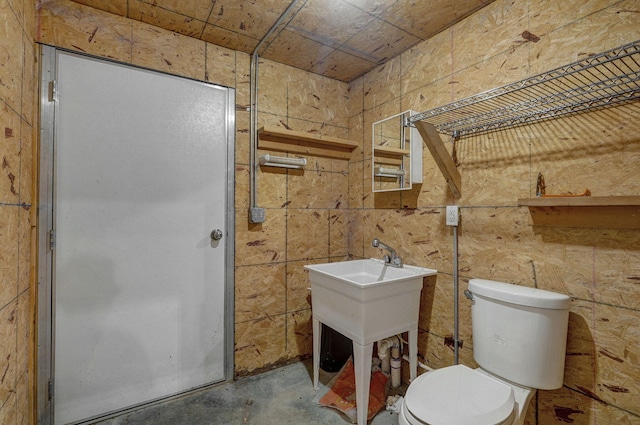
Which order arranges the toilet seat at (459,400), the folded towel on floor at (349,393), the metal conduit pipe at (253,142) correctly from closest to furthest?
1. the toilet seat at (459,400)
2. the folded towel on floor at (349,393)
3. the metal conduit pipe at (253,142)

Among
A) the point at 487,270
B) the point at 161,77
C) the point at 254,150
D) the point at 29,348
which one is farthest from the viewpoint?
the point at 254,150

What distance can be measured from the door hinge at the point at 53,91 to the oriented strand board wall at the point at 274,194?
323 mm

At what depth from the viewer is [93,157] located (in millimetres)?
1684

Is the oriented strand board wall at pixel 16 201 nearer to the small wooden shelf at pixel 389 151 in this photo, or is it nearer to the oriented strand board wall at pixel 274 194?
the oriented strand board wall at pixel 274 194

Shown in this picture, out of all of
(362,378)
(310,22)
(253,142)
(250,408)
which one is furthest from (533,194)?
(250,408)

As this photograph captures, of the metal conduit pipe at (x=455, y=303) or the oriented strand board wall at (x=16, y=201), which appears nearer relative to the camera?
the oriented strand board wall at (x=16, y=201)

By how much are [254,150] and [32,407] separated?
6.00 feet

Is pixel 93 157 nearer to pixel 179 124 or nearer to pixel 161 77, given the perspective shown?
pixel 179 124

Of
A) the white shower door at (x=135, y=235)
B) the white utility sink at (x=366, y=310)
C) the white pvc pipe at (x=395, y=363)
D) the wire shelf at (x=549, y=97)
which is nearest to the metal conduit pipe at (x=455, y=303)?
the white utility sink at (x=366, y=310)

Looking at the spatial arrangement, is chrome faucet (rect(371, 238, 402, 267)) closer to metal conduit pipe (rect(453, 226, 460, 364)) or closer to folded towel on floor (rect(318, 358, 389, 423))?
metal conduit pipe (rect(453, 226, 460, 364))

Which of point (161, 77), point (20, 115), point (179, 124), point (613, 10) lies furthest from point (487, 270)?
point (20, 115)

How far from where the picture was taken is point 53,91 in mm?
1568

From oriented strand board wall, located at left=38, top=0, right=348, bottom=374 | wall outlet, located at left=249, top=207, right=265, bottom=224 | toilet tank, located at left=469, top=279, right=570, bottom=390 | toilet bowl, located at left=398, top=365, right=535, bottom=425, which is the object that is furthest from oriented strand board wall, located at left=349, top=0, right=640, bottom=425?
wall outlet, located at left=249, top=207, right=265, bottom=224

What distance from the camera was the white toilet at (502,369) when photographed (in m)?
1.10
